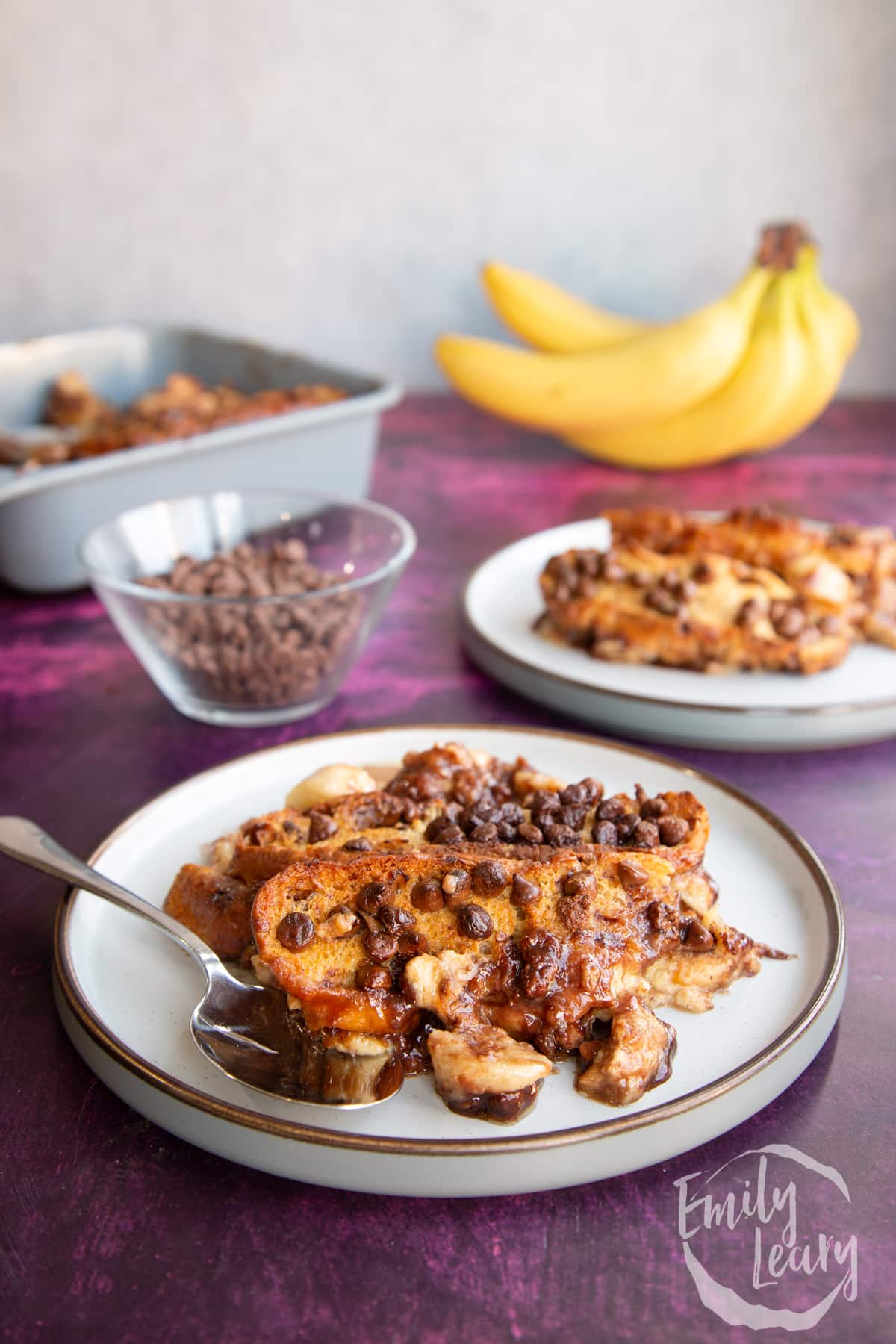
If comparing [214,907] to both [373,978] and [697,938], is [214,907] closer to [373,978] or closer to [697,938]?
[373,978]

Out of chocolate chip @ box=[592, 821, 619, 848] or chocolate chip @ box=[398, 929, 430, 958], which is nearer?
chocolate chip @ box=[398, 929, 430, 958]

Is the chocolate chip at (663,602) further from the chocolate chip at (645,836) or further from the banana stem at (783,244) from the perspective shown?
the banana stem at (783,244)

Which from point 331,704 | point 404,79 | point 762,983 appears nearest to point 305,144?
point 404,79

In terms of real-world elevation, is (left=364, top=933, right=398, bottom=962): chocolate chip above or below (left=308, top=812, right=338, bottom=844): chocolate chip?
above

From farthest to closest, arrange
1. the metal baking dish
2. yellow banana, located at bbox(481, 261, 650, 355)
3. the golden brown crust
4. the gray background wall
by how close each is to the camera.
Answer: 1. the gray background wall
2. yellow banana, located at bbox(481, 261, 650, 355)
3. the metal baking dish
4. the golden brown crust

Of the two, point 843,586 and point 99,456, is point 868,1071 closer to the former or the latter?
point 843,586

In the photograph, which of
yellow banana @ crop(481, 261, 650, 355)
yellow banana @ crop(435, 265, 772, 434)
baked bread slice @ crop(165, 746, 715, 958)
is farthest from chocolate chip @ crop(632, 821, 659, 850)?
yellow banana @ crop(481, 261, 650, 355)

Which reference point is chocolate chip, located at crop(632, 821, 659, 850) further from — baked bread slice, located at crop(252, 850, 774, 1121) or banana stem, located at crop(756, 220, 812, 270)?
banana stem, located at crop(756, 220, 812, 270)

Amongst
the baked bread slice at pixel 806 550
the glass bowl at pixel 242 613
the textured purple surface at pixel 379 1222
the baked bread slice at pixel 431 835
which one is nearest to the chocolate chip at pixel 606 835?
the baked bread slice at pixel 431 835
